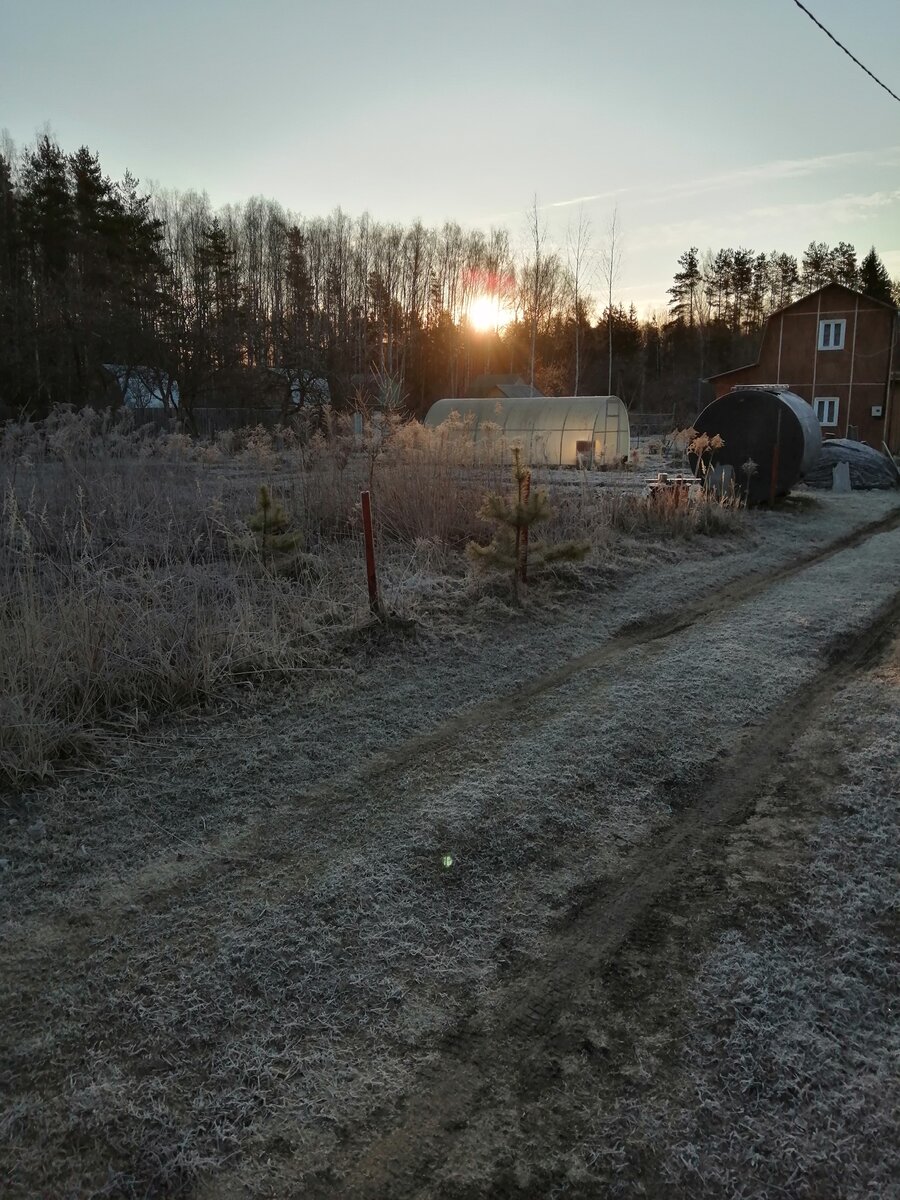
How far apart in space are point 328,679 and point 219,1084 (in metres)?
3.21

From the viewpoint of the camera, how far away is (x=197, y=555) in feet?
24.7

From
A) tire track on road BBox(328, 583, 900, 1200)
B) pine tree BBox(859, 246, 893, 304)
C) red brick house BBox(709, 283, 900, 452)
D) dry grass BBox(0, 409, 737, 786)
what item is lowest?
tire track on road BBox(328, 583, 900, 1200)

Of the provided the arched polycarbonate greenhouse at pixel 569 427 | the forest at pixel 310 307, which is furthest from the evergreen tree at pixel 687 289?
the arched polycarbonate greenhouse at pixel 569 427

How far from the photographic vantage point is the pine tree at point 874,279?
189 feet

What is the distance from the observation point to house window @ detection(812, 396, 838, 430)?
104 ft

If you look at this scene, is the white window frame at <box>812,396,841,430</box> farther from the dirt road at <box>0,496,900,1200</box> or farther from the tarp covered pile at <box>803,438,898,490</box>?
the dirt road at <box>0,496,900,1200</box>

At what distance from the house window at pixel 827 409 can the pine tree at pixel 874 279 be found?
3220cm

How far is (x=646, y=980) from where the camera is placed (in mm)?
2383

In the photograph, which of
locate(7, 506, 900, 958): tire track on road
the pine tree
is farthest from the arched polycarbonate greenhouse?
the pine tree

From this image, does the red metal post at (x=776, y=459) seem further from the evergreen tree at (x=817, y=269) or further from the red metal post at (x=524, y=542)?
the evergreen tree at (x=817, y=269)

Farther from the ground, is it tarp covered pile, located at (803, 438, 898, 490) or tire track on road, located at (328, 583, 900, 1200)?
tarp covered pile, located at (803, 438, 898, 490)

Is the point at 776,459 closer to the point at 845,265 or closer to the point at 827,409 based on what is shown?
the point at 827,409

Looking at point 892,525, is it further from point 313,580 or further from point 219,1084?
point 219,1084

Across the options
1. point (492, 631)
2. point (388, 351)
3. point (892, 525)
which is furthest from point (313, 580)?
point (388, 351)
